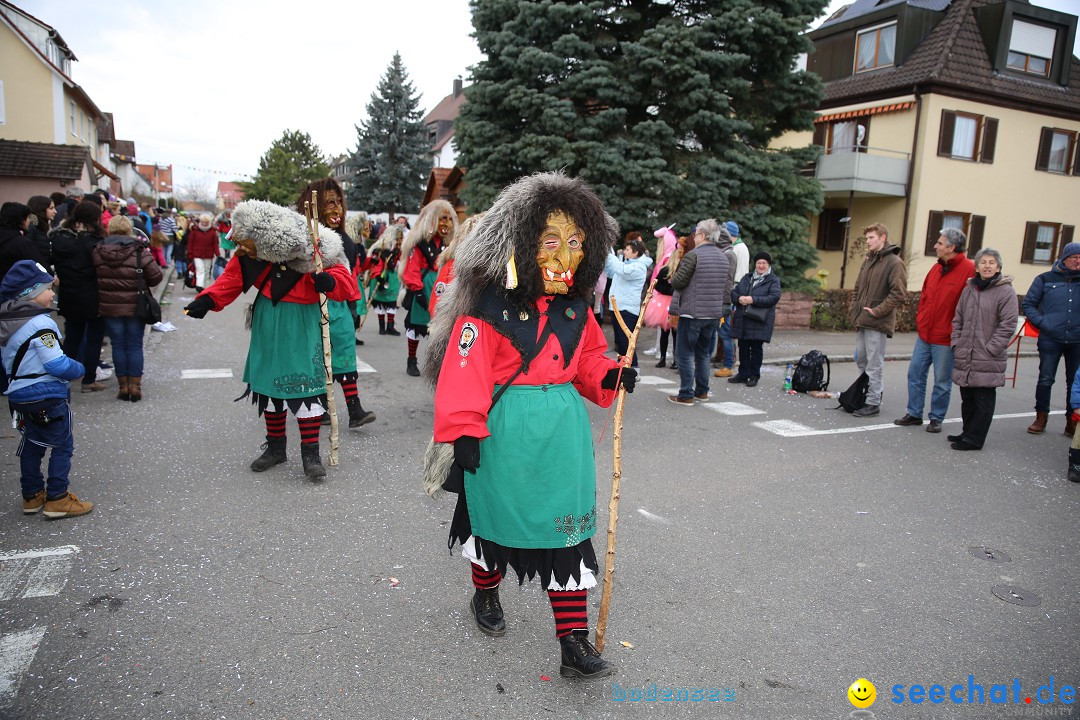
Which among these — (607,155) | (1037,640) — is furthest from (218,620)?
(607,155)

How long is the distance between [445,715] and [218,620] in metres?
1.27

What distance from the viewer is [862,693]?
2.96 m

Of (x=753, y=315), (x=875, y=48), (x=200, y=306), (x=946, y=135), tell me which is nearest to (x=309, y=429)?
(x=200, y=306)

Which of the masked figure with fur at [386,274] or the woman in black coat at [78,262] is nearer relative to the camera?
the woman in black coat at [78,262]

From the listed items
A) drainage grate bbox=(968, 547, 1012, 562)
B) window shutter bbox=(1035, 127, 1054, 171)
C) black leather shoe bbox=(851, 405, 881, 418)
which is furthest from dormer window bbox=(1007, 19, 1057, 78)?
drainage grate bbox=(968, 547, 1012, 562)

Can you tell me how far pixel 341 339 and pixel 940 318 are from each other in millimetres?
5961

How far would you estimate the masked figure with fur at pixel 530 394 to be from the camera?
112 inches

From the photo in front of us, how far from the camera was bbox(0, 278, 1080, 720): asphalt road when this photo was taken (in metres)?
2.87

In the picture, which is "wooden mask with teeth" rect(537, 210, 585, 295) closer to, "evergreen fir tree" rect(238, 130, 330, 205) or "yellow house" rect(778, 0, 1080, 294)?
"yellow house" rect(778, 0, 1080, 294)

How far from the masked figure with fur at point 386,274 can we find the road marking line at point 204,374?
114 inches

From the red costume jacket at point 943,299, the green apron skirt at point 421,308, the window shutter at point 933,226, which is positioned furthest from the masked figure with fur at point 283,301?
the window shutter at point 933,226

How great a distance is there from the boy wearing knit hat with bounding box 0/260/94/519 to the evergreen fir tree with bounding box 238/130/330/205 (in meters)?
51.8

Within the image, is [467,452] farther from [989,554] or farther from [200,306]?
[989,554]

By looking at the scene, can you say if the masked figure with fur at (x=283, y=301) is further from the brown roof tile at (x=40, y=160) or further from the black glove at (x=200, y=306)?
the brown roof tile at (x=40, y=160)
